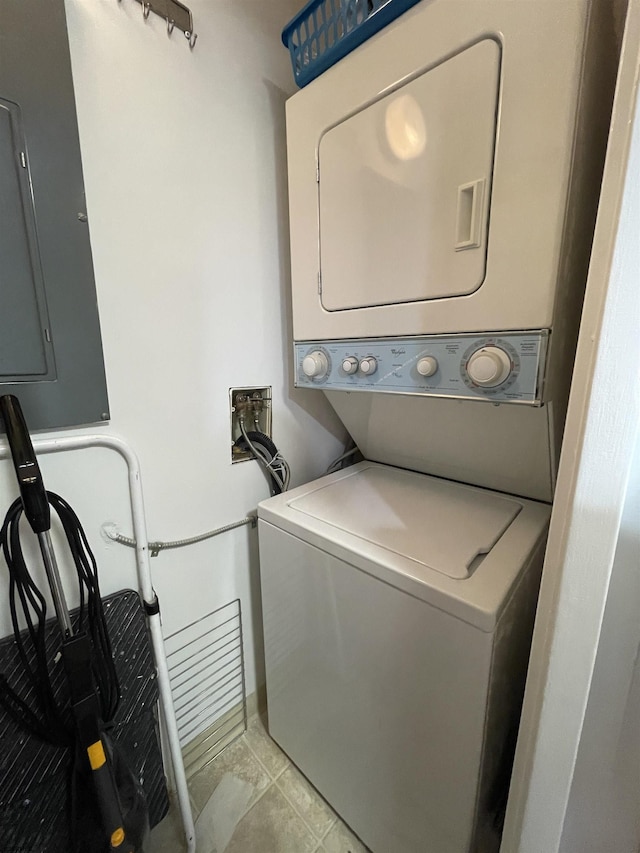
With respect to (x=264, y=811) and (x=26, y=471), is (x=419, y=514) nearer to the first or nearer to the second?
(x=26, y=471)

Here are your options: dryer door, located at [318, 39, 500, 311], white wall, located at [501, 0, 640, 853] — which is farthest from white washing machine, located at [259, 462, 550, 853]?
dryer door, located at [318, 39, 500, 311]

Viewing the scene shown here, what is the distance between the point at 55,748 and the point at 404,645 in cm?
103

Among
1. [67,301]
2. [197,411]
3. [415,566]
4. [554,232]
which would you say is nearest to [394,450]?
[415,566]

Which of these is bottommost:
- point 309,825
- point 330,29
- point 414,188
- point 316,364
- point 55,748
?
point 309,825

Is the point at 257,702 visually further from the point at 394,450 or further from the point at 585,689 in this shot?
the point at 585,689

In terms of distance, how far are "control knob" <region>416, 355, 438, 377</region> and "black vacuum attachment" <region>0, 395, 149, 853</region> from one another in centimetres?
100

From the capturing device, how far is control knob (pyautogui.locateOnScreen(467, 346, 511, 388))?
2.96 ft

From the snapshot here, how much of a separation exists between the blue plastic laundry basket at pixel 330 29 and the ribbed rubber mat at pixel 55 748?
1.82 metres

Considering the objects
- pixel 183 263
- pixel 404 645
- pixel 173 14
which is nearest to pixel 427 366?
pixel 404 645

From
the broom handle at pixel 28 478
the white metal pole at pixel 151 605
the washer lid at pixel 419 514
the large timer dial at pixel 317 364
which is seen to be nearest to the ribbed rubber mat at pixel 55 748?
the white metal pole at pixel 151 605

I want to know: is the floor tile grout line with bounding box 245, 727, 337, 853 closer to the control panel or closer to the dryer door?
the control panel

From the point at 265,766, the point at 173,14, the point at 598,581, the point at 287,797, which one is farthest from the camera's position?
the point at 265,766

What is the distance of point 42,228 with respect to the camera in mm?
968

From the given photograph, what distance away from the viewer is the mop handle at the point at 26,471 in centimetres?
89
